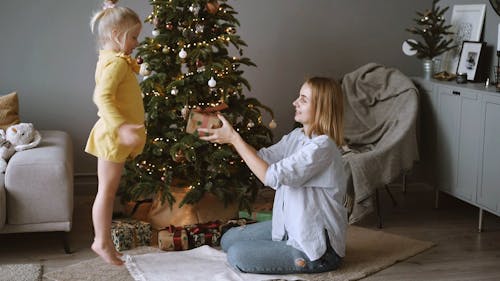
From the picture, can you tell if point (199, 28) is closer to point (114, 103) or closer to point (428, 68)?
point (114, 103)

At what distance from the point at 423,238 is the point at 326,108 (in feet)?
4.57

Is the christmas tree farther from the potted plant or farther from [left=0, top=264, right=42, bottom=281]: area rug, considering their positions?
the potted plant

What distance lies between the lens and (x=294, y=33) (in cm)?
578

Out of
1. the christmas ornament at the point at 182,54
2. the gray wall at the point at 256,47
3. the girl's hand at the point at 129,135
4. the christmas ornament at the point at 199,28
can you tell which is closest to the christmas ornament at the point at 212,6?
the christmas ornament at the point at 199,28

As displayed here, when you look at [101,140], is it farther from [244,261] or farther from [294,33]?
[294,33]

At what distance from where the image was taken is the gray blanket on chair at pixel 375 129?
15.7 ft

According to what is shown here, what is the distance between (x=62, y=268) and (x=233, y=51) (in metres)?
2.35

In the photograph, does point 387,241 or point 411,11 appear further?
point 411,11

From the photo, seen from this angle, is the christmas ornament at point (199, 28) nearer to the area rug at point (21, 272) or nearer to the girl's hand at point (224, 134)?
the girl's hand at point (224, 134)

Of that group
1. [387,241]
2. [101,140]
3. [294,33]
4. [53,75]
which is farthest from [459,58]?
[101,140]

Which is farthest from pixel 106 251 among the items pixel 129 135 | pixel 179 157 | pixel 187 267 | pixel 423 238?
pixel 423 238

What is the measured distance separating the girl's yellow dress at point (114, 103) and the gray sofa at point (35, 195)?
4.64 ft

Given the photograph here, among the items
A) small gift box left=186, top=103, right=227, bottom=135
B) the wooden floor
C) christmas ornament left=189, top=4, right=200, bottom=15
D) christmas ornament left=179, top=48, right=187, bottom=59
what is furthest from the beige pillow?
small gift box left=186, top=103, right=227, bottom=135

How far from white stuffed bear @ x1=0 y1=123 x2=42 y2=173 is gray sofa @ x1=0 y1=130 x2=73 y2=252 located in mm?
170
